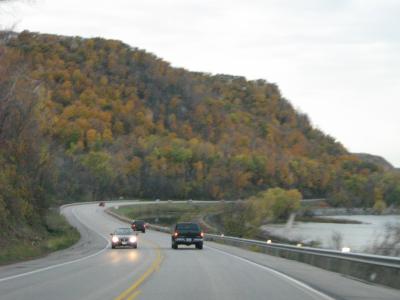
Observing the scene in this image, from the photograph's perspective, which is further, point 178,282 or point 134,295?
point 178,282

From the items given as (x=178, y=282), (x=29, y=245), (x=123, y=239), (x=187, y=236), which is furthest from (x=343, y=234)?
(x=178, y=282)

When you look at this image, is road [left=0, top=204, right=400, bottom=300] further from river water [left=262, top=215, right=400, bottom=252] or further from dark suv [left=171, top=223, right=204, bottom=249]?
dark suv [left=171, top=223, right=204, bottom=249]

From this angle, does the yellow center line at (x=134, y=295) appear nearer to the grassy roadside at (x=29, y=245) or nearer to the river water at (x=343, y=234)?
the grassy roadside at (x=29, y=245)

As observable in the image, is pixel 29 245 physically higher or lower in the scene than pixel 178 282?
lower

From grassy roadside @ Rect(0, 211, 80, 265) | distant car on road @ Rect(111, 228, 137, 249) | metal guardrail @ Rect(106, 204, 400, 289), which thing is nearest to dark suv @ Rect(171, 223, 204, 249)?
distant car on road @ Rect(111, 228, 137, 249)

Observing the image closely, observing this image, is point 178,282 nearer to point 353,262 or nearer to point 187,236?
point 353,262

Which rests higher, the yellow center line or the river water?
the yellow center line

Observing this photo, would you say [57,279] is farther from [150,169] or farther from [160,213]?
[150,169]

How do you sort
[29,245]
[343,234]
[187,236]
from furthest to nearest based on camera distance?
[343,234]
[187,236]
[29,245]

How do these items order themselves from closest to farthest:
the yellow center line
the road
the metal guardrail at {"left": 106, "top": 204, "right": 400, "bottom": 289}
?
the yellow center line → the road → the metal guardrail at {"left": 106, "top": 204, "right": 400, "bottom": 289}

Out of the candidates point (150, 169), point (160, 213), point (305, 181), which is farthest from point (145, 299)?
point (305, 181)

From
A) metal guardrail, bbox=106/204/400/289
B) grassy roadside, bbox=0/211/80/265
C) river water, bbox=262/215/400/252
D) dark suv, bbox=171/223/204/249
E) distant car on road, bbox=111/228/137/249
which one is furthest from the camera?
river water, bbox=262/215/400/252

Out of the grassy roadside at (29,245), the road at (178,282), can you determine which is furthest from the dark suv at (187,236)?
the road at (178,282)

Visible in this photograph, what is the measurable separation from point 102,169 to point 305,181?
62993mm
